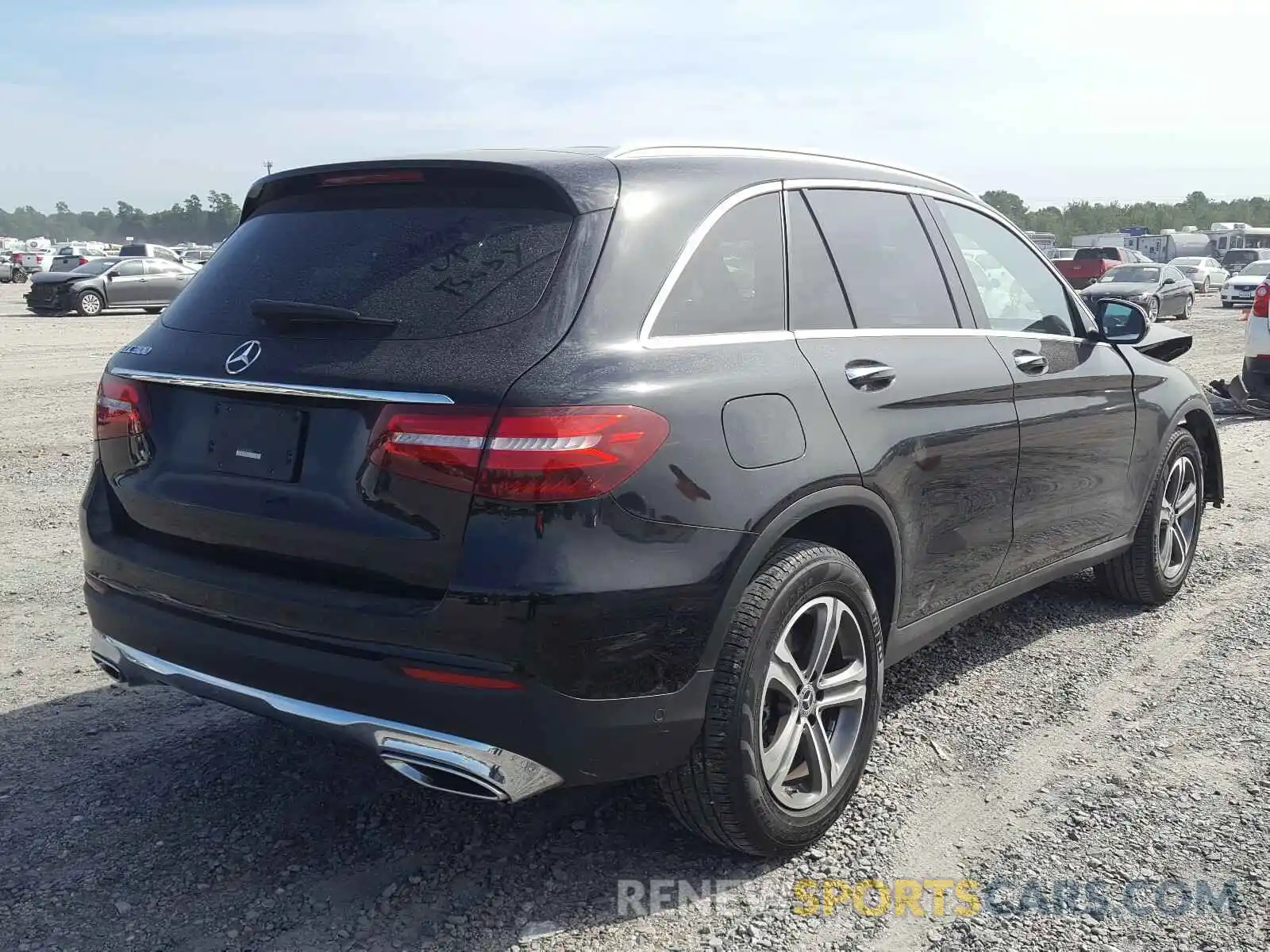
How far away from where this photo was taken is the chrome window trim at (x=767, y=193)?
9.43 ft

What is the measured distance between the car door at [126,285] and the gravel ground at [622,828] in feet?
81.3

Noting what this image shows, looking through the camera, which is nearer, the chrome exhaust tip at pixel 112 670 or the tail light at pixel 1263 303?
the chrome exhaust tip at pixel 112 670

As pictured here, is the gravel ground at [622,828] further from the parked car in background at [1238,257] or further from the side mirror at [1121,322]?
the parked car in background at [1238,257]

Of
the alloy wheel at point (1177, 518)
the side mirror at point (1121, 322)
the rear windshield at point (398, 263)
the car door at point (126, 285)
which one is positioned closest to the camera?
the rear windshield at point (398, 263)

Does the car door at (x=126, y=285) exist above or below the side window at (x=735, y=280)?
below

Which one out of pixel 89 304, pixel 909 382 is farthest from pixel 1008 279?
pixel 89 304

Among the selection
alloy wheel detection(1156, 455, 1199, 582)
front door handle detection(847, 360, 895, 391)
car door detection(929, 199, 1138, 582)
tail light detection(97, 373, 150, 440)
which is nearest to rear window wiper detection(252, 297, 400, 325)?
tail light detection(97, 373, 150, 440)

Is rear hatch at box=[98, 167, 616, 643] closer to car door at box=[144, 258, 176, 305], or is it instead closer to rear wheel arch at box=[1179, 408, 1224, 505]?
rear wheel arch at box=[1179, 408, 1224, 505]

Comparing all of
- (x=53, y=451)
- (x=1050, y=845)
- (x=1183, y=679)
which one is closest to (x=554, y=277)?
(x=1050, y=845)

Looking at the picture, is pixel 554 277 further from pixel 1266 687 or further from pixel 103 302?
pixel 103 302

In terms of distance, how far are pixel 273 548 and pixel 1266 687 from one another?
3602mm

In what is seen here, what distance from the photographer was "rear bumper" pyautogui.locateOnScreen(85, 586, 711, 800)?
2.58 m

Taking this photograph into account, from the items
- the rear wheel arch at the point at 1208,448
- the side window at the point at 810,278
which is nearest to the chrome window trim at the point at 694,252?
the side window at the point at 810,278

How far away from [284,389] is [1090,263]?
117 feet
